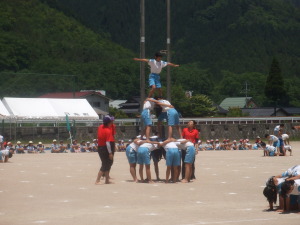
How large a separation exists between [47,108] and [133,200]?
124 feet

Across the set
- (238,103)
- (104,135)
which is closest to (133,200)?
(104,135)

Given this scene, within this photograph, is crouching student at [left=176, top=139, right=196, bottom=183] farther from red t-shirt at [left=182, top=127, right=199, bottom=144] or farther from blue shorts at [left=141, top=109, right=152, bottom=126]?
red t-shirt at [left=182, top=127, right=199, bottom=144]

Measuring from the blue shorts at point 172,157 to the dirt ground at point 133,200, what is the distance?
2.22 ft

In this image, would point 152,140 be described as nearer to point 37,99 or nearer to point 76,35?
point 37,99

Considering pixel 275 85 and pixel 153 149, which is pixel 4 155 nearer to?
pixel 153 149

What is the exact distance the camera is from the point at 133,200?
16.3m

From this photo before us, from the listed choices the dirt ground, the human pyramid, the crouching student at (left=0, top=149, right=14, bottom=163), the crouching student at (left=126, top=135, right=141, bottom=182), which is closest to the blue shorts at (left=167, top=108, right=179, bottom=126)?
the human pyramid

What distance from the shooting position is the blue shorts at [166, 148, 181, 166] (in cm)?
2058

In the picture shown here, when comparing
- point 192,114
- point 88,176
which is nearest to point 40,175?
point 88,176

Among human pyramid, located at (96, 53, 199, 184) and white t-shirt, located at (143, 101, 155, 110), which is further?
white t-shirt, located at (143, 101, 155, 110)

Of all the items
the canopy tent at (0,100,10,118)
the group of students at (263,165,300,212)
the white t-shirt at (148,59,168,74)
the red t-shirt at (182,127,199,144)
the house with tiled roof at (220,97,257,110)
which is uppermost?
the house with tiled roof at (220,97,257,110)

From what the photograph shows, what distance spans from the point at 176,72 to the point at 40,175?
159 metres

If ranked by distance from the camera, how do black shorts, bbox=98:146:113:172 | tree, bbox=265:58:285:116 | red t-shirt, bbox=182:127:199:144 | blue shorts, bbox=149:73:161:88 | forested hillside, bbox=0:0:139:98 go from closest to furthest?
black shorts, bbox=98:146:113:172, blue shorts, bbox=149:73:161:88, red t-shirt, bbox=182:127:199:144, tree, bbox=265:58:285:116, forested hillside, bbox=0:0:139:98

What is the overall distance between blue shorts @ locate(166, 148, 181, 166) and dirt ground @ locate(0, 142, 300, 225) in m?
0.68
